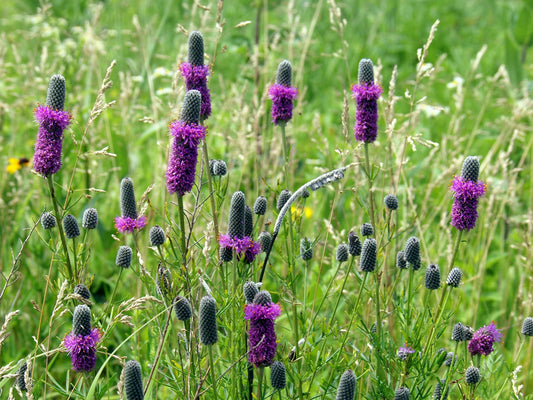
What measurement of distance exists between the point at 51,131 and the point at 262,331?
904mm

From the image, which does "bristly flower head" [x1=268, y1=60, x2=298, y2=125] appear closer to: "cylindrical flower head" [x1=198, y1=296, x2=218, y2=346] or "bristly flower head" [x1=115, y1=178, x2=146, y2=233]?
"bristly flower head" [x1=115, y1=178, x2=146, y2=233]

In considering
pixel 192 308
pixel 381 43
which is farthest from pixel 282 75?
pixel 381 43

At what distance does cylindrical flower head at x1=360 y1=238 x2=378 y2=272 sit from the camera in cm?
216

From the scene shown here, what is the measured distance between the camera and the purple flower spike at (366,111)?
7.48 ft

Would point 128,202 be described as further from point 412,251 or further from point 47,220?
point 412,251

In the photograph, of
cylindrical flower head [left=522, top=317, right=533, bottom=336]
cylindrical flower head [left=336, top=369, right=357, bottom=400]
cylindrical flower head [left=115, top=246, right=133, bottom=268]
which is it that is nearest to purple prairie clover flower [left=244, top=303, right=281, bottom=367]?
cylindrical flower head [left=336, top=369, right=357, bottom=400]

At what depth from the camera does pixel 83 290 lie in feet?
6.93

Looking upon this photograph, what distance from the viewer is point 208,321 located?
5.85 ft

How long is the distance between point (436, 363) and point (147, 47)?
3.59 meters

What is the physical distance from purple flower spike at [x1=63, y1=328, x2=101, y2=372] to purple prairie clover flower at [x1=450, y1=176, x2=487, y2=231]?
3.87 ft

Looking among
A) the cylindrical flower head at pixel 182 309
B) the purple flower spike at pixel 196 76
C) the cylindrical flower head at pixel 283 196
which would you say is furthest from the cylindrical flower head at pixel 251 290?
the purple flower spike at pixel 196 76

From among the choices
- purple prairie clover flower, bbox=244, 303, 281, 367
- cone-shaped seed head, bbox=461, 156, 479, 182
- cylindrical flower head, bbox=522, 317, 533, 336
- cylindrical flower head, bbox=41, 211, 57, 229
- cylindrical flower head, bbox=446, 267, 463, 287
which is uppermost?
Answer: cone-shaped seed head, bbox=461, 156, 479, 182

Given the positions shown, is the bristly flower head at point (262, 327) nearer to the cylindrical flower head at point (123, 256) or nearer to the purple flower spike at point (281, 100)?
the cylindrical flower head at point (123, 256)

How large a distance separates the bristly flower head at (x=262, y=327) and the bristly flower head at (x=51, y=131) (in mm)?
765
